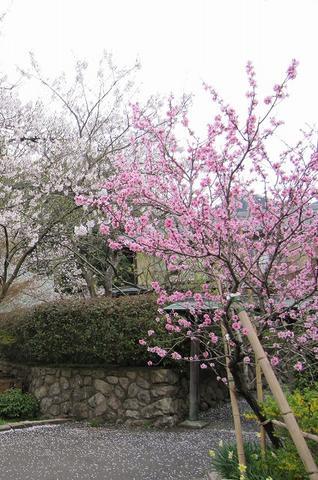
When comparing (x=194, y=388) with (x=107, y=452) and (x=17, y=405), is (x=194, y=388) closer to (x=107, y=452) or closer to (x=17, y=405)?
(x=107, y=452)

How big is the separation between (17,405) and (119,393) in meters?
1.78

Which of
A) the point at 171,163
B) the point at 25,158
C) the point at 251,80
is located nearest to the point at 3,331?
the point at 25,158

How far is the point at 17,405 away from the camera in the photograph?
302 inches

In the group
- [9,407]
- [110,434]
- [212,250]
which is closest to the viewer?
[212,250]

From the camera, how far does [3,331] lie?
920 centimetres

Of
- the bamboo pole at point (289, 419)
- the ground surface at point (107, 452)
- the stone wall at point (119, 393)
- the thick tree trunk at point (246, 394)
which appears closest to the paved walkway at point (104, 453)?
the ground surface at point (107, 452)

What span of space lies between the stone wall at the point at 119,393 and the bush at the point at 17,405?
153 mm

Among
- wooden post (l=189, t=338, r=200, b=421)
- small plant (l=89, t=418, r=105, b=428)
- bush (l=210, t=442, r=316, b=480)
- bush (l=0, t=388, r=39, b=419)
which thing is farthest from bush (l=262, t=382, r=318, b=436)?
bush (l=0, t=388, r=39, b=419)

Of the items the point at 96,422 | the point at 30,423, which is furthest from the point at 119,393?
the point at 30,423

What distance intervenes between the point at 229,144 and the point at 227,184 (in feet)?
0.92

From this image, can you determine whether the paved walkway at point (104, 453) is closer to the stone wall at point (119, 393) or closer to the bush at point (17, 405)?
the stone wall at point (119, 393)

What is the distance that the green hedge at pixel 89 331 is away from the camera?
697 centimetres

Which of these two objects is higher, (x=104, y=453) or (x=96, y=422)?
(x=96, y=422)

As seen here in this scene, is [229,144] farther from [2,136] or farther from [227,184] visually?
[2,136]
